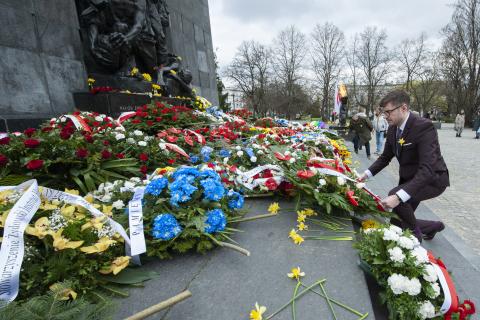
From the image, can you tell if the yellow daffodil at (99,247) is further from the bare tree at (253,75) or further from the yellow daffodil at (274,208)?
the bare tree at (253,75)

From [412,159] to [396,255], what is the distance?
148cm

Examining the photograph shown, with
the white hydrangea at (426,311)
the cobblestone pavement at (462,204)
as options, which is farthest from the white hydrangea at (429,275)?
the cobblestone pavement at (462,204)

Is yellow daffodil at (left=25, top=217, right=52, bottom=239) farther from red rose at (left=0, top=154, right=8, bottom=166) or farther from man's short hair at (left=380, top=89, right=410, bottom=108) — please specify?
man's short hair at (left=380, top=89, right=410, bottom=108)

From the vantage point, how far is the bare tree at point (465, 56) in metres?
25.7

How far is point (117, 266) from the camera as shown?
153 centimetres

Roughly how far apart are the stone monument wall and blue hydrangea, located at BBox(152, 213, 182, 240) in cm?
351

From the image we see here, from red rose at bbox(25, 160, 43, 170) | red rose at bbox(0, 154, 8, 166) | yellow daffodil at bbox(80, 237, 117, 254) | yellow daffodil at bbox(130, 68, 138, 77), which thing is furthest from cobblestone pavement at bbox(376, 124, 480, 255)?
yellow daffodil at bbox(130, 68, 138, 77)

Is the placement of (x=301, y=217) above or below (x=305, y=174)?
below

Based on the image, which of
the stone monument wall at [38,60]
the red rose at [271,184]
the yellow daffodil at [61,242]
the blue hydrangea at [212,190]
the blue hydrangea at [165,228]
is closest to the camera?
the yellow daffodil at [61,242]

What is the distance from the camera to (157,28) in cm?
713

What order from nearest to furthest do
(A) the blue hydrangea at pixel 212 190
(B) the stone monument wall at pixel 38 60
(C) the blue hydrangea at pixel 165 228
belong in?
(C) the blue hydrangea at pixel 165 228 → (A) the blue hydrangea at pixel 212 190 → (B) the stone monument wall at pixel 38 60

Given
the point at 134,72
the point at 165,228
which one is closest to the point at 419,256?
the point at 165,228

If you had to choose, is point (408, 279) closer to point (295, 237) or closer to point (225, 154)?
point (295, 237)

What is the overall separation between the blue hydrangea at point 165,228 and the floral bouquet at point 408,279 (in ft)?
3.81
